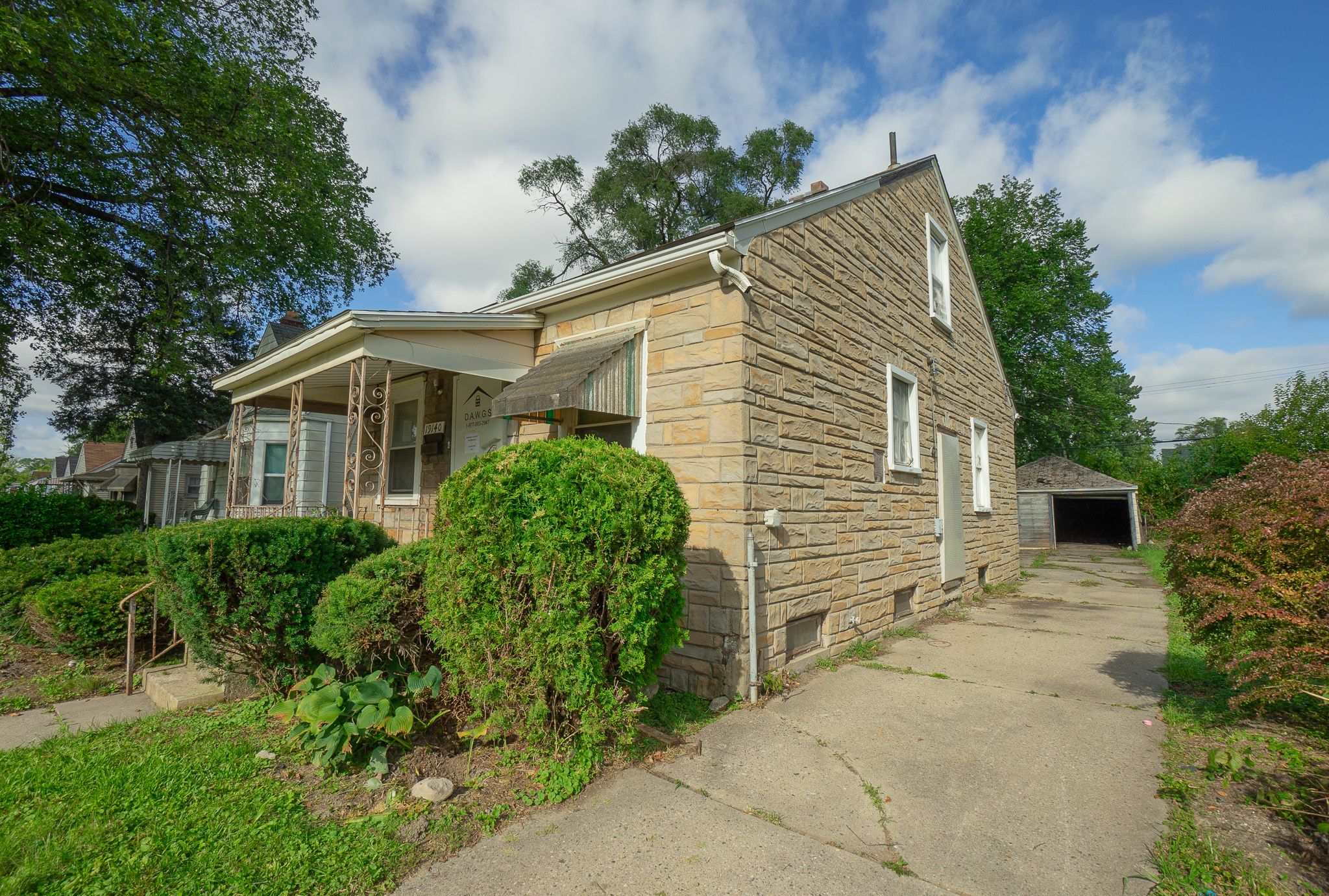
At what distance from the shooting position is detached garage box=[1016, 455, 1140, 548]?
907 inches

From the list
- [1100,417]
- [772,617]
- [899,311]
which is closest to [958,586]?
[899,311]

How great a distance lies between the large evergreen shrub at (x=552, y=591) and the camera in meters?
3.37

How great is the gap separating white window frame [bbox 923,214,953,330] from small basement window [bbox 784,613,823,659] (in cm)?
565

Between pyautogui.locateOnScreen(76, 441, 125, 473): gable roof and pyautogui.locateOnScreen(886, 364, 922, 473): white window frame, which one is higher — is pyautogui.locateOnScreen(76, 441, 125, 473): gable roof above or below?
above

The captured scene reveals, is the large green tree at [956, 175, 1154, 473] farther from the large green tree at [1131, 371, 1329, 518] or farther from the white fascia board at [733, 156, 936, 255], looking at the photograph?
the white fascia board at [733, 156, 936, 255]

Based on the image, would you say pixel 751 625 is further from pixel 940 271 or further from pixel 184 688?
pixel 940 271

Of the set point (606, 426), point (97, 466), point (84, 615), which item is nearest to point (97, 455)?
point (97, 466)

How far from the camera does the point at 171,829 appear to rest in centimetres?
291

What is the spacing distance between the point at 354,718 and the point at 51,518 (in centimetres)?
1273

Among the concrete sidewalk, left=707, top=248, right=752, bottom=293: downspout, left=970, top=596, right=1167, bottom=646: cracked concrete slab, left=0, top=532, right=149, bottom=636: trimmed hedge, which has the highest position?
left=707, top=248, right=752, bottom=293: downspout

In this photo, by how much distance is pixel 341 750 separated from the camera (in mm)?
3547

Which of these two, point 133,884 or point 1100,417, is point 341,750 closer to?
point 133,884

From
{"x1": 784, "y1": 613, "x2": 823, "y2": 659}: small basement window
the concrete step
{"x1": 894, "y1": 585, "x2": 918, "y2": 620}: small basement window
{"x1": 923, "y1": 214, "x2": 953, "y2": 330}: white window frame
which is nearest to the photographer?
the concrete step

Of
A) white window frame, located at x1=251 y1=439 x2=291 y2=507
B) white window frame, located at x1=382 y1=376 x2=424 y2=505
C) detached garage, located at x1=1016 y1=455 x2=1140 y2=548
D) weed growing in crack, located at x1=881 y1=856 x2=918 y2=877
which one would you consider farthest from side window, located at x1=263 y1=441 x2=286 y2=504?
detached garage, located at x1=1016 y1=455 x2=1140 y2=548
